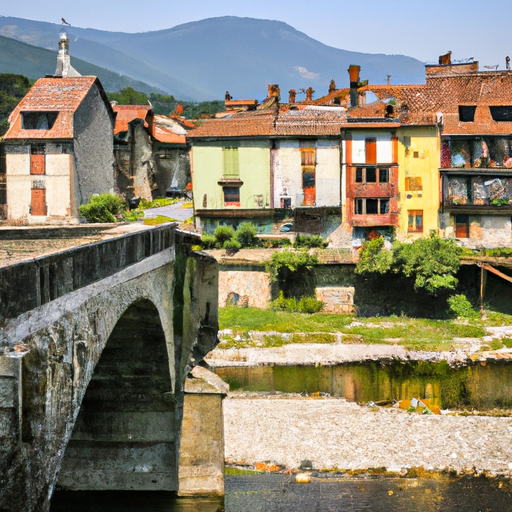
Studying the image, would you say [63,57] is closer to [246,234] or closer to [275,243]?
[246,234]

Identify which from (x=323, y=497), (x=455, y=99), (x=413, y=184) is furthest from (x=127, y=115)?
(x=323, y=497)

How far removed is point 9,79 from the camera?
9169 centimetres

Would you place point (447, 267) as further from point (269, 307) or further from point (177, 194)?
point (177, 194)

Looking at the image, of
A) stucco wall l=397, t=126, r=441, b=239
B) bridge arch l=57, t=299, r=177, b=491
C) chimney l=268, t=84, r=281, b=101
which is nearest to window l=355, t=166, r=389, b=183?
stucco wall l=397, t=126, r=441, b=239

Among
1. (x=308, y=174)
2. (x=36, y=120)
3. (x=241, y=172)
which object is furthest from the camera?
(x=241, y=172)

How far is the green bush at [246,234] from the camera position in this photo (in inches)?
1636

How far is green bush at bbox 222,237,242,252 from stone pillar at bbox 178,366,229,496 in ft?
65.4

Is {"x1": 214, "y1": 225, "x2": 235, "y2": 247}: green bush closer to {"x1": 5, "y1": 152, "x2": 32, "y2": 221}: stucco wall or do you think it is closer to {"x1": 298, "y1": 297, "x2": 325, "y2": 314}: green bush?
{"x1": 298, "y1": 297, "x2": 325, "y2": 314}: green bush

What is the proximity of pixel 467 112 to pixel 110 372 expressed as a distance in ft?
101

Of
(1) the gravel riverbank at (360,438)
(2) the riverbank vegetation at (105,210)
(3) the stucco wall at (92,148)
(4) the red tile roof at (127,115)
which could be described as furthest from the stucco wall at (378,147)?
(4) the red tile roof at (127,115)

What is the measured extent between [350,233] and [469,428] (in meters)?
18.7

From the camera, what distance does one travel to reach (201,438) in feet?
66.3

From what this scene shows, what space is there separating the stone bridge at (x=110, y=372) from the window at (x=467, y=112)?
88.5 feet

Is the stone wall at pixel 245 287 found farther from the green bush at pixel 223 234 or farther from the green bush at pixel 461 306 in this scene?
the green bush at pixel 461 306
